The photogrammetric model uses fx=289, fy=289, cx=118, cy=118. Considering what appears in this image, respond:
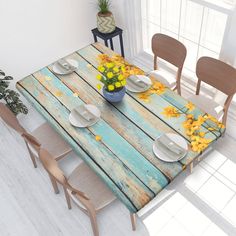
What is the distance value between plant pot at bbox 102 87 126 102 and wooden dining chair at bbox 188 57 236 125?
78cm

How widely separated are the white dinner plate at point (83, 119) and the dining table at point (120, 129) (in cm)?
3

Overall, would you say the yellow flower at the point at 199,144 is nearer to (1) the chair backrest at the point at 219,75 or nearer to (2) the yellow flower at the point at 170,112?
(2) the yellow flower at the point at 170,112

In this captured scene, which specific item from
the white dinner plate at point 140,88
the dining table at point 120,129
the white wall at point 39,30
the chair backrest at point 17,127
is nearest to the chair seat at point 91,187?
the dining table at point 120,129

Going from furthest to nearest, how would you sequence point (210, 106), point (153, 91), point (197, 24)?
point (197, 24) < point (210, 106) < point (153, 91)

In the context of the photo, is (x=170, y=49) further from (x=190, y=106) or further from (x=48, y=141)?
(x=48, y=141)

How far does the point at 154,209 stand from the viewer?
7.94 feet

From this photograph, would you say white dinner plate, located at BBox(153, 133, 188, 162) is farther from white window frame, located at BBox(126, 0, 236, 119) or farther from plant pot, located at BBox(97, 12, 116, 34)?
plant pot, located at BBox(97, 12, 116, 34)

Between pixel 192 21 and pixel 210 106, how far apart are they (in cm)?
94

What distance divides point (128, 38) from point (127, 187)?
92.6 inches

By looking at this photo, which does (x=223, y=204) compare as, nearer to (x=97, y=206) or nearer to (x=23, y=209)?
(x=97, y=206)

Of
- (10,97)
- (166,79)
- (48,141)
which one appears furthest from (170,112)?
(10,97)

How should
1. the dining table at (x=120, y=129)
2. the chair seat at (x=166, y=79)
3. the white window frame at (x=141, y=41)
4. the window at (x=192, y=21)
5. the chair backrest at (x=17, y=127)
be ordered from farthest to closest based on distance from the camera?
the chair seat at (x=166, y=79) < the window at (x=192, y=21) < the white window frame at (x=141, y=41) < the chair backrest at (x=17, y=127) < the dining table at (x=120, y=129)

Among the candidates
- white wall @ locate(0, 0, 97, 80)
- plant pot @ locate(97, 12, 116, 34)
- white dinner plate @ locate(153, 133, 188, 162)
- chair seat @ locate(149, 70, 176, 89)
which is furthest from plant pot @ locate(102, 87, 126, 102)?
white wall @ locate(0, 0, 97, 80)

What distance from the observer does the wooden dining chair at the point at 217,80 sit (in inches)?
93.7
